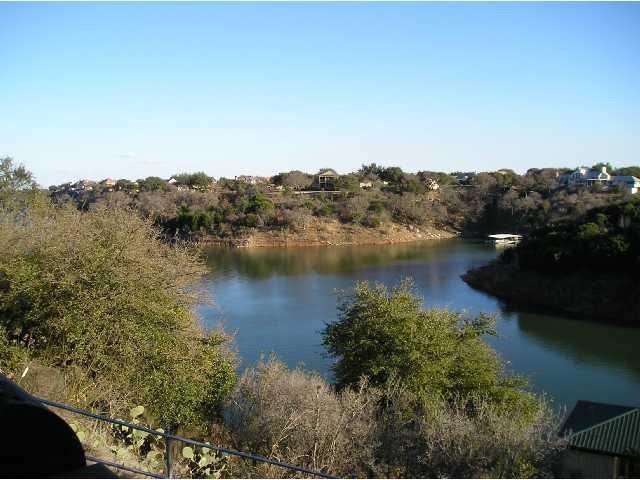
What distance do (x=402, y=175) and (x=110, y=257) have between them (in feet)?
200

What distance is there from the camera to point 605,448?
7.70m

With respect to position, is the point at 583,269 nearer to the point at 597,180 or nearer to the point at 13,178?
the point at 13,178

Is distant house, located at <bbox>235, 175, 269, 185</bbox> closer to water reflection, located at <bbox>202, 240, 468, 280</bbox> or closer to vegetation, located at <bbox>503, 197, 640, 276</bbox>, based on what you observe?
water reflection, located at <bbox>202, 240, 468, 280</bbox>

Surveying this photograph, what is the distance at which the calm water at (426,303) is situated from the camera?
1502 centimetres

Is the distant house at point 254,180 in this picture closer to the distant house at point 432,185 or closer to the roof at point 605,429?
the distant house at point 432,185

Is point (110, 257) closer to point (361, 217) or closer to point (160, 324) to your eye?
point (160, 324)

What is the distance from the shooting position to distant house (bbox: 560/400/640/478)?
7.47m

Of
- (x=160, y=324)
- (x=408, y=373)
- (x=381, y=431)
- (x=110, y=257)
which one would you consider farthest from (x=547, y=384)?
(x=110, y=257)

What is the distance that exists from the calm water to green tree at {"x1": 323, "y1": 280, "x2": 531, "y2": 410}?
218 centimetres

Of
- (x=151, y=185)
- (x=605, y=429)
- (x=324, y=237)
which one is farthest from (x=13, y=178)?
(x=151, y=185)

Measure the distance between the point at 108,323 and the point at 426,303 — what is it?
55.8 feet

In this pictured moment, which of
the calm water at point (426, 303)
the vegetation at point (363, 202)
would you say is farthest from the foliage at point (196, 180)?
the calm water at point (426, 303)

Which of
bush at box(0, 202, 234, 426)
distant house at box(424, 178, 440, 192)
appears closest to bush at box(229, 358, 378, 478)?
bush at box(0, 202, 234, 426)

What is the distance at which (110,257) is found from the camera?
9133 millimetres
